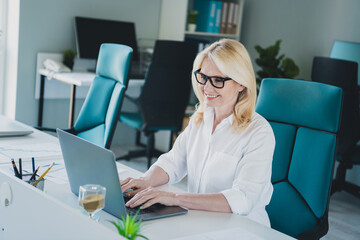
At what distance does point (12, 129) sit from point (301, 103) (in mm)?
1271

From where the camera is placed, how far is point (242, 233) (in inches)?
54.4

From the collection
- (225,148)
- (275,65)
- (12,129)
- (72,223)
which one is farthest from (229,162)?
(275,65)

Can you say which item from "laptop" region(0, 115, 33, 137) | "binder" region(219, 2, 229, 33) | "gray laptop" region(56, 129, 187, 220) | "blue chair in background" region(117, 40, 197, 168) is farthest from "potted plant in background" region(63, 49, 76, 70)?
"gray laptop" region(56, 129, 187, 220)

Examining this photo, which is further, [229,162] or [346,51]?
[346,51]

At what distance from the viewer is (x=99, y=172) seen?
4.51 feet

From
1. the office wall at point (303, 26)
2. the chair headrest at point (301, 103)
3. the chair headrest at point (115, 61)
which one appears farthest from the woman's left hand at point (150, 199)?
the office wall at point (303, 26)

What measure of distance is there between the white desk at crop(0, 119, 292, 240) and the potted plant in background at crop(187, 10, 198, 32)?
3.25 m

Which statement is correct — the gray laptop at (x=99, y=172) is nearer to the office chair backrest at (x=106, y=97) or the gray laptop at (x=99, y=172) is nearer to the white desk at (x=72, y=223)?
the white desk at (x=72, y=223)

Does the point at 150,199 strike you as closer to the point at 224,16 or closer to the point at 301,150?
the point at 301,150

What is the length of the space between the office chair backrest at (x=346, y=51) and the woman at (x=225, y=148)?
2.60 m

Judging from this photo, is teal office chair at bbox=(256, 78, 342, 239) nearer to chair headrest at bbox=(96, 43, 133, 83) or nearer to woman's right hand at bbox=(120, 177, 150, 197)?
woman's right hand at bbox=(120, 177, 150, 197)

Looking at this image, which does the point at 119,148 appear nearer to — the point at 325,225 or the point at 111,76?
the point at 111,76

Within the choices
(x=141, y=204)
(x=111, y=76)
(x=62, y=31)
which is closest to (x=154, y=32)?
(x=62, y=31)

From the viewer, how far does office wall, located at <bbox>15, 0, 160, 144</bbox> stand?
404 centimetres
